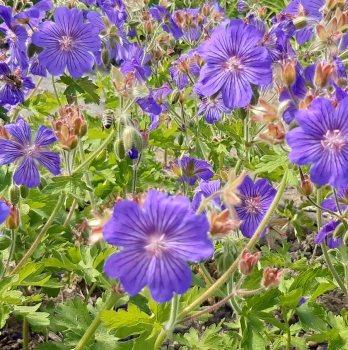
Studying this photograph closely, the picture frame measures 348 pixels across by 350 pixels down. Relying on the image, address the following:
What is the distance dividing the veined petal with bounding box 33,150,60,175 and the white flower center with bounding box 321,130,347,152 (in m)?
1.12

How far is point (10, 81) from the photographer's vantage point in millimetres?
2705

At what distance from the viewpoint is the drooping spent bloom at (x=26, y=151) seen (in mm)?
2158

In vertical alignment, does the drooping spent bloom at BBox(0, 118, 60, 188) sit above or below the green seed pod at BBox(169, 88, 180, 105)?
below

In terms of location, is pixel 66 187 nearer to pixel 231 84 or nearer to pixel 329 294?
pixel 231 84

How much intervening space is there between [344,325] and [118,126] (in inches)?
49.4

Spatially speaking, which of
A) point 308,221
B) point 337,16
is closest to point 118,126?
point 337,16

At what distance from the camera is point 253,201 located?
7.45ft

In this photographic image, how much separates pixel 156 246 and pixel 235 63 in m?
1.04

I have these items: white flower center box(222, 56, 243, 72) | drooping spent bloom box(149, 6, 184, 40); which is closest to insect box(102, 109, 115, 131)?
white flower center box(222, 56, 243, 72)

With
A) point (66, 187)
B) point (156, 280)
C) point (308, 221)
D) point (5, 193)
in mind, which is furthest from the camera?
point (308, 221)

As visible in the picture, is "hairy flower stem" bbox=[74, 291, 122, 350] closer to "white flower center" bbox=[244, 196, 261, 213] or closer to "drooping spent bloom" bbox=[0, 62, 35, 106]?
"white flower center" bbox=[244, 196, 261, 213]

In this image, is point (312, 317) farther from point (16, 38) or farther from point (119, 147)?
point (16, 38)

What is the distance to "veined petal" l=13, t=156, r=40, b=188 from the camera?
216cm

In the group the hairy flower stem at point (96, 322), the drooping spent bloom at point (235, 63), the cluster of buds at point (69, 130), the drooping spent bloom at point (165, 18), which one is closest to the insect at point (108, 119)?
the cluster of buds at point (69, 130)
